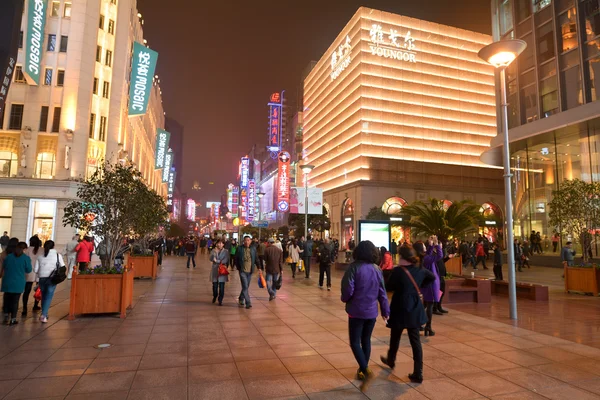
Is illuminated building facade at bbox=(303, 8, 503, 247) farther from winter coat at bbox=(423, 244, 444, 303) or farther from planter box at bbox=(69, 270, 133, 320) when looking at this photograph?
planter box at bbox=(69, 270, 133, 320)

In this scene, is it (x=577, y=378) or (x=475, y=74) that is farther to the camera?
(x=475, y=74)

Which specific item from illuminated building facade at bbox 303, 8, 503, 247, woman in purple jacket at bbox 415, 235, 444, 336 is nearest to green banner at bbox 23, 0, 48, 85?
woman in purple jacket at bbox 415, 235, 444, 336

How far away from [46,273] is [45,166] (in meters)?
23.3

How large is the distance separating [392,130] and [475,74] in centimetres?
1950

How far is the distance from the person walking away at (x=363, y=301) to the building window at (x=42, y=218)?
1107 inches

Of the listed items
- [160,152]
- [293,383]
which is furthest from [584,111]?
[160,152]

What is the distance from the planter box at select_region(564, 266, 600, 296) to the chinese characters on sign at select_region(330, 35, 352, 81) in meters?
51.0

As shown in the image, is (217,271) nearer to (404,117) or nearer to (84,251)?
(84,251)

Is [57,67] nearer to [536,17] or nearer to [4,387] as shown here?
[4,387]

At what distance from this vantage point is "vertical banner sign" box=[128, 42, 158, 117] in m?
32.6

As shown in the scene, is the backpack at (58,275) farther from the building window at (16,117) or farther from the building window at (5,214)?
the building window at (16,117)

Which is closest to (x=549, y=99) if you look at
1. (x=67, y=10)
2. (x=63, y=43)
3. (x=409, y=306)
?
(x=409, y=306)

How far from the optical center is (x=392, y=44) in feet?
188

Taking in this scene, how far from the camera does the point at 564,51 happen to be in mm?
26922
